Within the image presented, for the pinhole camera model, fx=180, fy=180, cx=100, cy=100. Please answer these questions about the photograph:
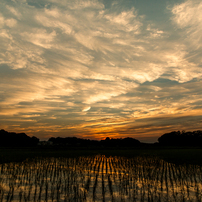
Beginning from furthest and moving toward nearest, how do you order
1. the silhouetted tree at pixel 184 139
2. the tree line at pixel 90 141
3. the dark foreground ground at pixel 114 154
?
1. the silhouetted tree at pixel 184 139
2. the tree line at pixel 90 141
3. the dark foreground ground at pixel 114 154

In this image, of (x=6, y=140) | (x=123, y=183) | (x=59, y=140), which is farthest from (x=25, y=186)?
(x=59, y=140)

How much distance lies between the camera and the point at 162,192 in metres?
8.23

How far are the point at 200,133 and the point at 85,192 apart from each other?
16285cm

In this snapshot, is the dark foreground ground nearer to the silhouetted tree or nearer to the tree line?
the tree line

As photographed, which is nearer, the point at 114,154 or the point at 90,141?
the point at 114,154

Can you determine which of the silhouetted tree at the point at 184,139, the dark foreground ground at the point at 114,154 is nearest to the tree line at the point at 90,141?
the silhouetted tree at the point at 184,139

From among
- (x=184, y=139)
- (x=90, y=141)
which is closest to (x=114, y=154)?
(x=90, y=141)

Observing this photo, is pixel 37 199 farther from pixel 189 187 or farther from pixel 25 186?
pixel 189 187

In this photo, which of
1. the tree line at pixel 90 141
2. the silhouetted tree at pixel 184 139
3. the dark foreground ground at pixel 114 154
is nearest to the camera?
the dark foreground ground at pixel 114 154

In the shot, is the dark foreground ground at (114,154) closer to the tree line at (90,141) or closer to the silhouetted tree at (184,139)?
the tree line at (90,141)

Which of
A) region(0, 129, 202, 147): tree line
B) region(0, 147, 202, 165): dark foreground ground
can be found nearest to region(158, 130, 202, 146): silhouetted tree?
region(0, 129, 202, 147): tree line

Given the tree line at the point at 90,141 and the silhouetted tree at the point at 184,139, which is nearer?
the tree line at the point at 90,141

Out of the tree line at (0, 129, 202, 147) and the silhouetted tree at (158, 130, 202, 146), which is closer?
the tree line at (0, 129, 202, 147)

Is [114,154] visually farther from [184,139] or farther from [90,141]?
[184,139]
